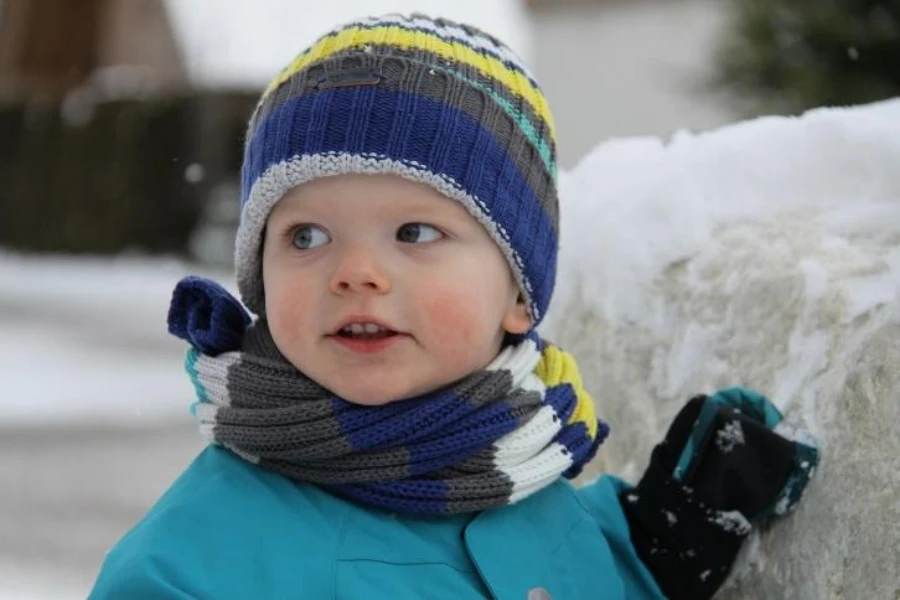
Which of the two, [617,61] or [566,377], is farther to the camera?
[617,61]

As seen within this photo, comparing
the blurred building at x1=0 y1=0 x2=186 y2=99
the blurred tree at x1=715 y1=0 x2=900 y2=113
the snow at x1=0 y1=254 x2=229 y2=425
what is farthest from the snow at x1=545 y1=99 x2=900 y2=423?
the blurred building at x1=0 y1=0 x2=186 y2=99

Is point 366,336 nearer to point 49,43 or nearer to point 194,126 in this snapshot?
point 194,126

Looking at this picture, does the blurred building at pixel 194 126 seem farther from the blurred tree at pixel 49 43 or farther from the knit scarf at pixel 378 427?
the knit scarf at pixel 378 427

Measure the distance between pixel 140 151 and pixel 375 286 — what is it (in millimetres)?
15224

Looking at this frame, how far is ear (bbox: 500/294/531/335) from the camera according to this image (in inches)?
73.0

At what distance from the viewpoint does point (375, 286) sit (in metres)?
1.65

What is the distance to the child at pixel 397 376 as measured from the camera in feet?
5.41

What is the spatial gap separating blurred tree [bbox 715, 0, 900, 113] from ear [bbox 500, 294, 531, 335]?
6.34 m

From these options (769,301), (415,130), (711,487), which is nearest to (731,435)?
(711,487)

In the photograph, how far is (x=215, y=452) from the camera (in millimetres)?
1741

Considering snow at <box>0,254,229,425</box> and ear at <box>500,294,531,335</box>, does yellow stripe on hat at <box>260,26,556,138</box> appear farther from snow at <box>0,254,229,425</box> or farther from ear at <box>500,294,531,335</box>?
snow at <box>0,254,229,425</box>

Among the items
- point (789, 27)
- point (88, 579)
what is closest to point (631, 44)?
point (789, 27)

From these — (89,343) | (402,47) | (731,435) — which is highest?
(402,47)

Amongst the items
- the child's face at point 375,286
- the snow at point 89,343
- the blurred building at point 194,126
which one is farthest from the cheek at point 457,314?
the blurred building at point 194,126
